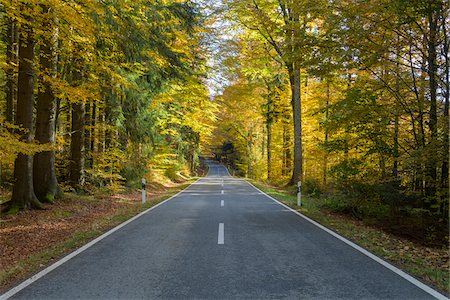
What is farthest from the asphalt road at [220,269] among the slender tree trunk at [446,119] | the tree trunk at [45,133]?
the tree trunk at [45,133]

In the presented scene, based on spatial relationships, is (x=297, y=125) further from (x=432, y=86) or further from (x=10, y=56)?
(x=10, y=56)

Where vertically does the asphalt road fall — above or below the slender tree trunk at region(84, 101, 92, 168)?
below

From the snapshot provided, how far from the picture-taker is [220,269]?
5.06m

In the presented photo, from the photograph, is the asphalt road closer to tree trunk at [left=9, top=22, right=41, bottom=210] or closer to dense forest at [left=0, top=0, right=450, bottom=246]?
dense forest at [left=0, top=0, right=450, bottom=246]

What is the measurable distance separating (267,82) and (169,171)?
1248 centimetres

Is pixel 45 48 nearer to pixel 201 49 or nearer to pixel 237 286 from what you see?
pixel 237 286

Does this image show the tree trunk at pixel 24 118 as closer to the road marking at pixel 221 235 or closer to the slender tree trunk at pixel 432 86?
the road marking at pixel 221 235

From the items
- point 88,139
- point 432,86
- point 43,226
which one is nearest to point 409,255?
point 432,86

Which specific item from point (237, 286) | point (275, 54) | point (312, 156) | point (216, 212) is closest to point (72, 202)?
point (216, 212)

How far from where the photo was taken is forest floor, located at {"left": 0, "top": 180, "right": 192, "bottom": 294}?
18.4ft

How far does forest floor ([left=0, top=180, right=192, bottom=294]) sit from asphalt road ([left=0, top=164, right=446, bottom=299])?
0.57 m

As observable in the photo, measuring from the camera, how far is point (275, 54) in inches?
867

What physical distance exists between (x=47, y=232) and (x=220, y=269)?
585 cm

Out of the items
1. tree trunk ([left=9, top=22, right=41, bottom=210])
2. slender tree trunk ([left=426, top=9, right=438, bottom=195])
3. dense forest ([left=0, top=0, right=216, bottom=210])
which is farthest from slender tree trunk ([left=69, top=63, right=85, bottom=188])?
slender tree trunk ([left=426, top=9, right=438, bottom=195])
